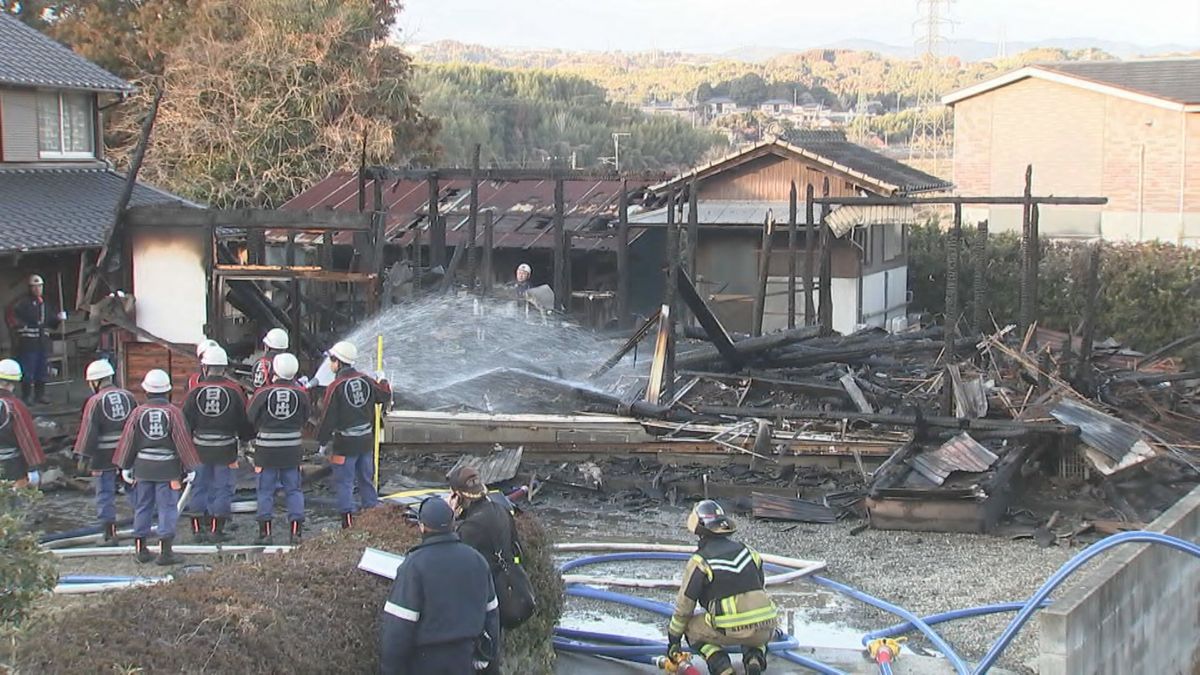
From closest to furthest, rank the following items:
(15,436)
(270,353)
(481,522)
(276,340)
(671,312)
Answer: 1. (481,522)
2. (15,436)
3. (276,340)
4. (270,353)
5. (671,312)

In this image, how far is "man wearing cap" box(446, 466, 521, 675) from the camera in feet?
23.9

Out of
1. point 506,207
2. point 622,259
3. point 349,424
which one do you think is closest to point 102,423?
point 349,424

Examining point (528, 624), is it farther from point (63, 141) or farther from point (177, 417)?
point (63, 141)

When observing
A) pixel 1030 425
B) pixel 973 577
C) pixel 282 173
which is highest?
pixel 282 173

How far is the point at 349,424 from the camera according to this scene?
12.6m

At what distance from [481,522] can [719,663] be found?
6.48ft

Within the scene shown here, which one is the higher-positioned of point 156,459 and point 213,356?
point 213,356

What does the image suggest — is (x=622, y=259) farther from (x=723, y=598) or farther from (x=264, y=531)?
(x=723, y=598)

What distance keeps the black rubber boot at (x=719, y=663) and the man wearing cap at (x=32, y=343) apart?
45.8 feet

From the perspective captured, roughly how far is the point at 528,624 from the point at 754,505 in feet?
19.9

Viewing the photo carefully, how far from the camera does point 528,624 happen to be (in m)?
8.27

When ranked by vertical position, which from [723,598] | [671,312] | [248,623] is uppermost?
[671,312]

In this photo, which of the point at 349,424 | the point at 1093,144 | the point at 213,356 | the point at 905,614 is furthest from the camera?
the point at 1093,144

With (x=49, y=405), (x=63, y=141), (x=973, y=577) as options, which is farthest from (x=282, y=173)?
(x=973, y=577)
